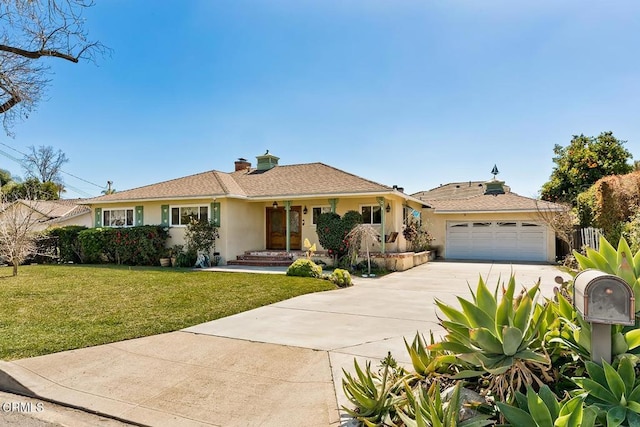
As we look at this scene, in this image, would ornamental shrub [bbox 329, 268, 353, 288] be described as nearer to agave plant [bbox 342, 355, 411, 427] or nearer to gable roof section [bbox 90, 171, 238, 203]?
gable roof section [bbox 90, 171, 238, 203]

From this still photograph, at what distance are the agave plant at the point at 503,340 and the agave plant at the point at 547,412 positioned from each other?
167 mm

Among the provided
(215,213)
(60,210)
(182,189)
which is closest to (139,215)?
(182,189)

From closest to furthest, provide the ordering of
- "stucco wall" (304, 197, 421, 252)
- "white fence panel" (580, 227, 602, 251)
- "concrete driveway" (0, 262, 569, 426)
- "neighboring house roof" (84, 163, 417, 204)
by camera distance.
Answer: "concrete driveway" (0, 262, 569, 426)
"white fence panel" (580, 227, 602, 251)
"neighboring house roof" (84, 163, 417, 204)
"stucco wall" (304, 197, 421, 252)

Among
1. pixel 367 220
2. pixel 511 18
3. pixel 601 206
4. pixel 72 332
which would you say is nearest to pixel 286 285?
pixel 72 332

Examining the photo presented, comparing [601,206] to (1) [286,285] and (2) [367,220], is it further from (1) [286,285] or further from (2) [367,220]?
(1) [286,285]

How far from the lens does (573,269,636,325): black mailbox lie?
211 cm

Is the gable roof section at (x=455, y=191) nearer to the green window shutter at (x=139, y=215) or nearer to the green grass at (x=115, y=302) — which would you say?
the green grass at (x=115, y=302)

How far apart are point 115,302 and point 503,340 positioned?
8553 mm

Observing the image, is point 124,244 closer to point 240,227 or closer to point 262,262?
point 240,227

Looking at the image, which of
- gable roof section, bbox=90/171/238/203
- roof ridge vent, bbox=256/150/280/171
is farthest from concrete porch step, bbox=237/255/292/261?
roof ridge vent, bbox=256/150/280/171

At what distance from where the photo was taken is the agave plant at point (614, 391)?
79.5 inches

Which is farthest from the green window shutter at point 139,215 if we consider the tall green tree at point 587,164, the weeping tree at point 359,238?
the tall green tree at point 587,164

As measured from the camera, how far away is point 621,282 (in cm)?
215

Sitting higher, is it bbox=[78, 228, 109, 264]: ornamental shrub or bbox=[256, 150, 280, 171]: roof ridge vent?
bbox=[256, 150, 280, 171]: roof ridge vent
